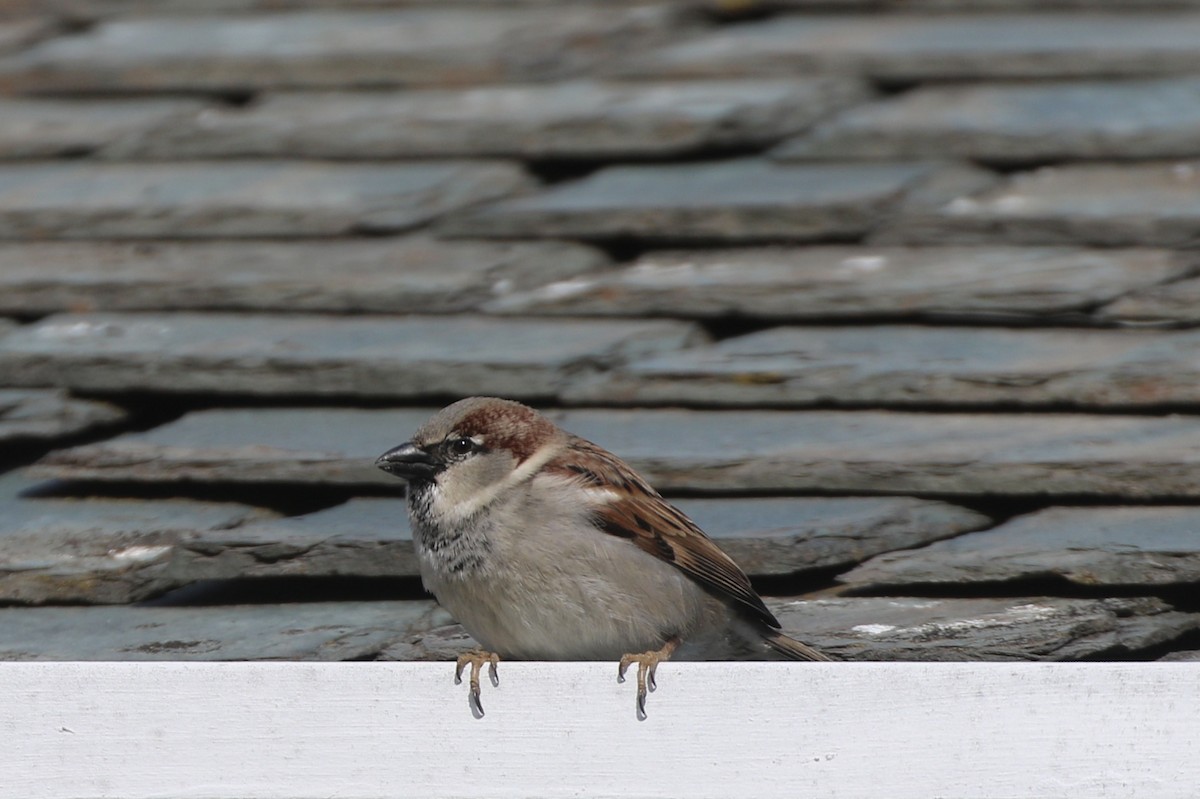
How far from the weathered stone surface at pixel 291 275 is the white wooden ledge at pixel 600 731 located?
1.18 m

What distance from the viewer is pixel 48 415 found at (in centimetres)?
285

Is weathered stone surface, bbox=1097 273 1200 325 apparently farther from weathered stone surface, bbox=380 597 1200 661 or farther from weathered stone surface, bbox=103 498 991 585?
weathered stone surface, bbox=380 597 1200 661

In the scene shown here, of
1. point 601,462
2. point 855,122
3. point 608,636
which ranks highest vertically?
point 855,122

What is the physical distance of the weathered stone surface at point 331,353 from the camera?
2893 mm

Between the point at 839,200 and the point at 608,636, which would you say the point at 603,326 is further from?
the point at 608,636

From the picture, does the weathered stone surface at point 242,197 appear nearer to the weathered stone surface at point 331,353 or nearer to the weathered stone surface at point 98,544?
the weathered stone surface at point 331,353

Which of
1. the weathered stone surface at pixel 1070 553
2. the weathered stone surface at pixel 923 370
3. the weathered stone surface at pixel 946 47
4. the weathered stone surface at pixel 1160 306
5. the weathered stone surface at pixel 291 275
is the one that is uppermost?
the weathered stone surface at pixel 946 47

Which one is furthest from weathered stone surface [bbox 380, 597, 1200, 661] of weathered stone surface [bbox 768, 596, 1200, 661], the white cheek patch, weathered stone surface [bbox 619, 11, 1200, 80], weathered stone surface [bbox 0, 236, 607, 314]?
weathered stone surface [bbox 619, 11, 1200, 80]

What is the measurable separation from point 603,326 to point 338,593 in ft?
2.73

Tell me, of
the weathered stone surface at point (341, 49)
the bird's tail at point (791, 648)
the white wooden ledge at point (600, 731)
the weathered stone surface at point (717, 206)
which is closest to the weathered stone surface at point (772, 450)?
the bird's tail at point (791, 648)

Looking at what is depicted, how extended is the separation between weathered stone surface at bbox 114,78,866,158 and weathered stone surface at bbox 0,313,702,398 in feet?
2.26

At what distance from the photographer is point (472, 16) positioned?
4348 mm

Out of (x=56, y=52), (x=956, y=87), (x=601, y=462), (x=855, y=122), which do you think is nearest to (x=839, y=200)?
(x=855, y=122)

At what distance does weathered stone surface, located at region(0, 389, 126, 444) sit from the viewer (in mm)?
2832
